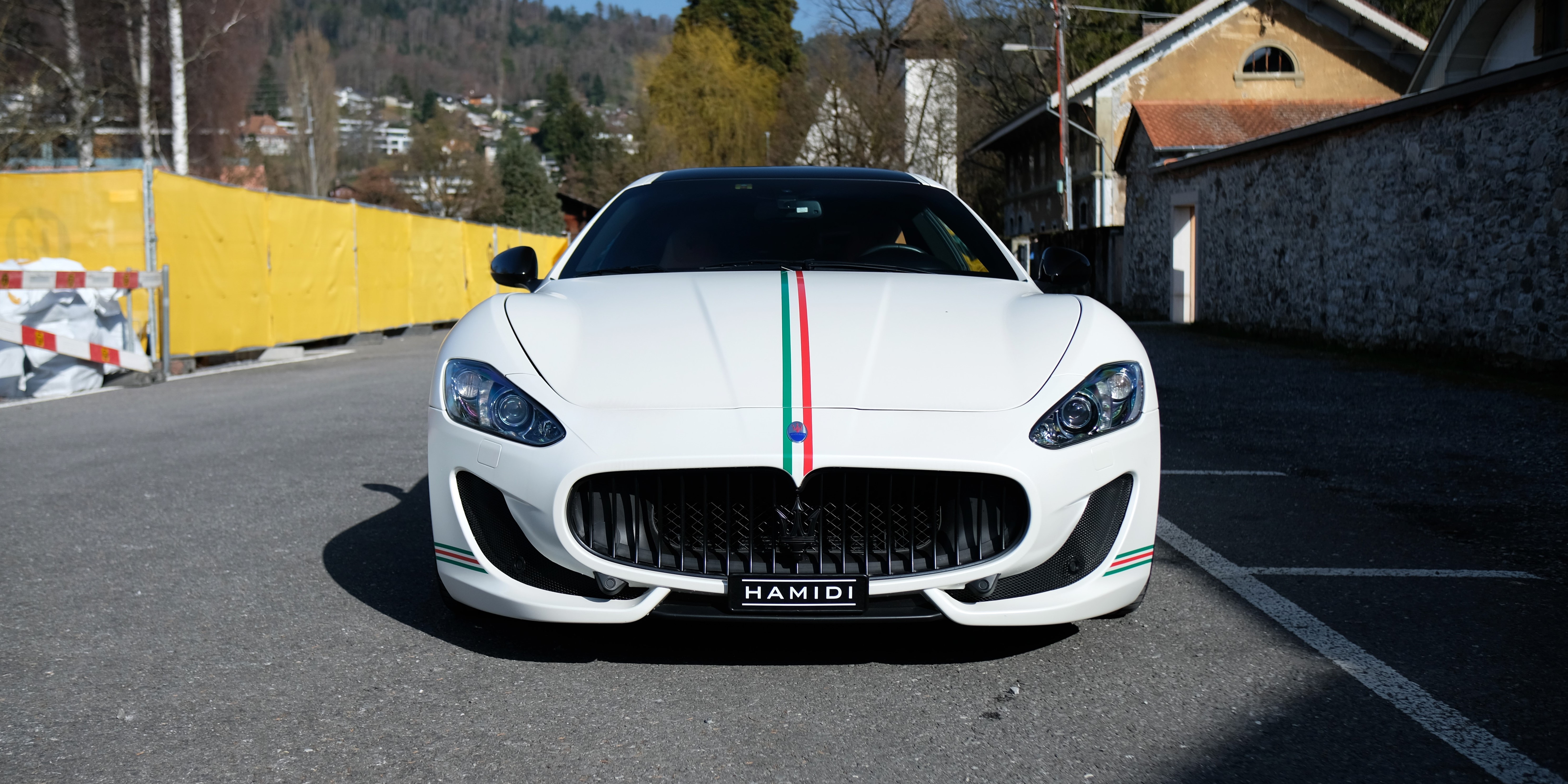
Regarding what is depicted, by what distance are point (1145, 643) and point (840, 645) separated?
2.69 feet

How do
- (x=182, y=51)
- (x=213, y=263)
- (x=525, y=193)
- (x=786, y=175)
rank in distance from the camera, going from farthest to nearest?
(x=525, y=193), (x=182, y=51), (x=213, y=263), (x=786, y=175)

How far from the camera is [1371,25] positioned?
3519cm

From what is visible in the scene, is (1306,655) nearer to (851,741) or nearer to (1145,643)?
(1145,643)

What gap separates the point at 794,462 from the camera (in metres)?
3.05

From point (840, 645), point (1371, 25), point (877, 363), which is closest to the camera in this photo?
point (877, 363)

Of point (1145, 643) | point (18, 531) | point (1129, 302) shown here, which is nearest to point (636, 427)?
point (1145, 643)

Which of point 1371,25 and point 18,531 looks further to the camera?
point 1371,25

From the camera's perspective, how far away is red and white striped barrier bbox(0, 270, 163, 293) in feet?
35.3

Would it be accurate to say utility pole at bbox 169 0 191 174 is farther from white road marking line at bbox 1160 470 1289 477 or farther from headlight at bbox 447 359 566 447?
headlight at bbox 447 359 566 447

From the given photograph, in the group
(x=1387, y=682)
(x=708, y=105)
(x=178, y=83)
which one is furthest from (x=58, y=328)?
(x=708, y=105)

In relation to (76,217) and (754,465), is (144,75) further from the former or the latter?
(754,465)

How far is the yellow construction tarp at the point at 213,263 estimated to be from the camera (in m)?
13.1

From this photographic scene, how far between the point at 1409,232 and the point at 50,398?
13.0 m

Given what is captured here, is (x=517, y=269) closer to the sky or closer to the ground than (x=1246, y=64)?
closer to the ground
